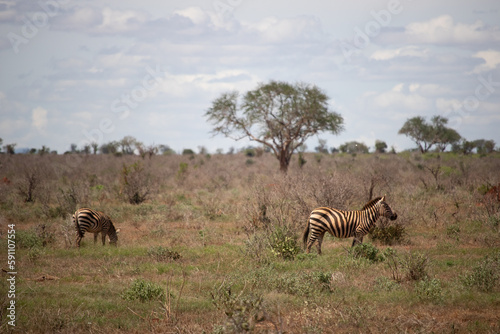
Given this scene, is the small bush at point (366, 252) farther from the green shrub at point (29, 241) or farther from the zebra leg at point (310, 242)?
the green shrub at point (29, 241)

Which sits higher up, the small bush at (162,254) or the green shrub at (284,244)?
the green shrub at (284,244)

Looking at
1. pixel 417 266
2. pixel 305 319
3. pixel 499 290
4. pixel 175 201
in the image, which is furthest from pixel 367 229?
pixel 175 201

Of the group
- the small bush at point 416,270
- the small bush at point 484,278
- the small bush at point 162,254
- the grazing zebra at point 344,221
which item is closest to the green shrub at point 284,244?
the grazing zebra at point 344,221

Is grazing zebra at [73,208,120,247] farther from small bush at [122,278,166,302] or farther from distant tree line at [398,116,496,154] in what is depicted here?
distant tree line at [398,116,496,154]

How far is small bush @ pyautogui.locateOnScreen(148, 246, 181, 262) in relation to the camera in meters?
12.2

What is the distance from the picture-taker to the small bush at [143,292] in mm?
8922

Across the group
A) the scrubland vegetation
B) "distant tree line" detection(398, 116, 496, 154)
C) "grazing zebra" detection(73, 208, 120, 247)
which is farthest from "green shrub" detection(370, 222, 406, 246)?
"distant tree line" detection(398, 116, 496, 154)

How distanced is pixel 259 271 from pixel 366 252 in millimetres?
2909

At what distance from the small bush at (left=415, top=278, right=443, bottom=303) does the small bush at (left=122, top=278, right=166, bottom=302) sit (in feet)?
15.9

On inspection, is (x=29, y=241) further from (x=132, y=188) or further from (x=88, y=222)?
(x=132, y=188)

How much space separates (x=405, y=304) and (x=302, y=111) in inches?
1071

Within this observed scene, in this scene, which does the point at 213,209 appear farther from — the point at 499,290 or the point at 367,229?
the point at 499,290

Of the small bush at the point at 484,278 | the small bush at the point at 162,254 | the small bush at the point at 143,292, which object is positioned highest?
the small bush at the point at 484,278

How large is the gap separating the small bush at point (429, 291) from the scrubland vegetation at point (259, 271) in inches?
1.0
